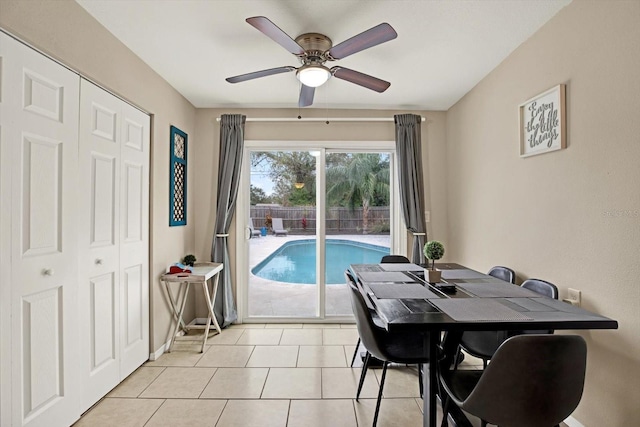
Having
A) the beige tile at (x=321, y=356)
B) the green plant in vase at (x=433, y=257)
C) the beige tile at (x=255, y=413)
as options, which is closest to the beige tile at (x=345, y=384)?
the beige tile at (x=321, y=356)

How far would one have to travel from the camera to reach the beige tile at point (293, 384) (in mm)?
2395

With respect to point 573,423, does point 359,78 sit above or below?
above

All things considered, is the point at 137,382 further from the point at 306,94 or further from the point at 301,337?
the point at 306,94

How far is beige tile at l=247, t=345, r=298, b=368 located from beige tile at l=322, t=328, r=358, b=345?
0.37 meters

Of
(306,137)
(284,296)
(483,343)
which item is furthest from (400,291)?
(306,137)

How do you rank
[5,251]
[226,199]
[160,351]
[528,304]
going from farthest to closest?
[226,199], [160,351], [528,304], [5,251]

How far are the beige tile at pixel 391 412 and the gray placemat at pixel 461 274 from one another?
2.95ft

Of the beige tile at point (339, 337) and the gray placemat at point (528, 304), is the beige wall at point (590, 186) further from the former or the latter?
the beige tile at point (339, 337)

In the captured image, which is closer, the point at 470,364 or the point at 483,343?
the point at 483,343

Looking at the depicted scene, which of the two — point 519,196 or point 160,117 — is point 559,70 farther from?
point 160,117

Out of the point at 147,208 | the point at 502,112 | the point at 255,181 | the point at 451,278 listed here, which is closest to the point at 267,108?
the point at 255,181

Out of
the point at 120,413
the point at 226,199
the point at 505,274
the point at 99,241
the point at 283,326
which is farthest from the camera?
the point at 283,326

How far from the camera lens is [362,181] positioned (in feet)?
13.3

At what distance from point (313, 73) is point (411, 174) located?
1.93 meters
